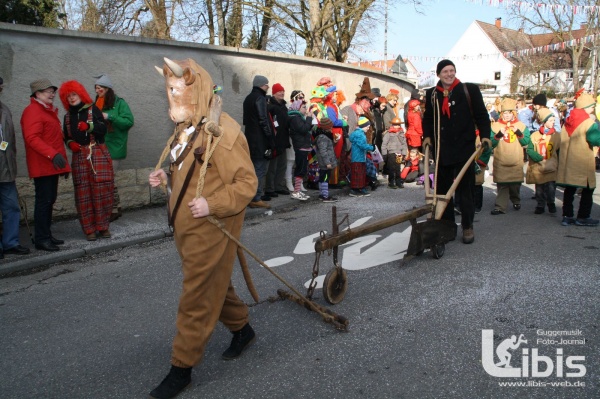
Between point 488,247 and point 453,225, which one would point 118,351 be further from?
point 488,247

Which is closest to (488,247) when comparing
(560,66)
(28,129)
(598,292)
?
(598,292)

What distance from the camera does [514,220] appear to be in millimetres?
8039

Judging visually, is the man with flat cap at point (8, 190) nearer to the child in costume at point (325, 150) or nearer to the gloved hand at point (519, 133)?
the child in costume at point (325, 150)

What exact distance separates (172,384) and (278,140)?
22.5 ft

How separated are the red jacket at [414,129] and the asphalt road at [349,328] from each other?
5.61m

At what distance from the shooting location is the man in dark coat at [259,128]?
9039 millimetres

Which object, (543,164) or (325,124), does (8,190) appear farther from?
(543,164)

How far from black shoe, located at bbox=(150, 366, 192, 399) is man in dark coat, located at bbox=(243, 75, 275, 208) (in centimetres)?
602

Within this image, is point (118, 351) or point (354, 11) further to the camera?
point (354, 11)

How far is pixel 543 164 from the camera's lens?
828 centimetres

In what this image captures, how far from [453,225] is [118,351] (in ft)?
12.5

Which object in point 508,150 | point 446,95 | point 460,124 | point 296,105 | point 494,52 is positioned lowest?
point 508,150

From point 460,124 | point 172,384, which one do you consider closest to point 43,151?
point 172,384

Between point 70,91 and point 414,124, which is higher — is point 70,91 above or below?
above
